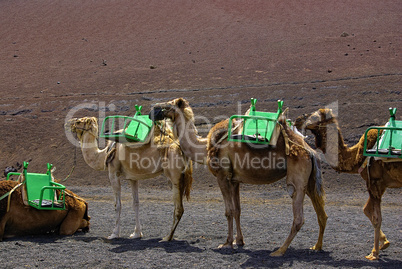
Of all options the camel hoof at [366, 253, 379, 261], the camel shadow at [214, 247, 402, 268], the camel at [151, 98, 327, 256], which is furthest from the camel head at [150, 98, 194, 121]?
the camel hoof at [366, 253, 379, 261]

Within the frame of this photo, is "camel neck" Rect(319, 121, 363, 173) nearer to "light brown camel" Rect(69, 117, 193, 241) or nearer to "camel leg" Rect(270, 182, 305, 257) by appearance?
"camel leg" Rect(270, 182, 305, 257)

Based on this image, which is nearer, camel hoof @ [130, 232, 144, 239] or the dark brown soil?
the dark brown soil

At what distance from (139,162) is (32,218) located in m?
2.47

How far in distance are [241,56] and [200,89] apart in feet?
31.3

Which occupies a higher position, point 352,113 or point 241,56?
point 241,56

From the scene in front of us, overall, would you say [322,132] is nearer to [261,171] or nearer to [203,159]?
[261,171]

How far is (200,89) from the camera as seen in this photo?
3216 cm

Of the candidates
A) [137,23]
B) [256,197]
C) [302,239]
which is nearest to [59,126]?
[256,197]

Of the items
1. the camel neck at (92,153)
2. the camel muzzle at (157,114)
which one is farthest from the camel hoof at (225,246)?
the camel neck at (92,153)

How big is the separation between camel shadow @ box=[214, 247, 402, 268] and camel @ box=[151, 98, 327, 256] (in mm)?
236

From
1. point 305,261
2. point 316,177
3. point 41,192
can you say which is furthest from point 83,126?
point 305,261

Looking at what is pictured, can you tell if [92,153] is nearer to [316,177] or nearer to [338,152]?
[316,177]

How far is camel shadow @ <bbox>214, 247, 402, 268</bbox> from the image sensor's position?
24.9ft

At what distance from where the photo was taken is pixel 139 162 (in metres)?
10.7
